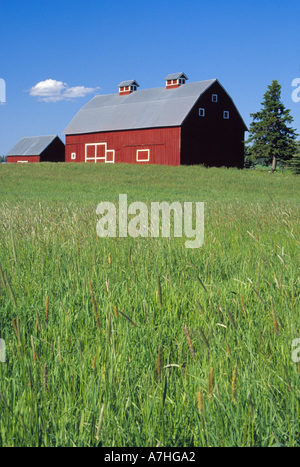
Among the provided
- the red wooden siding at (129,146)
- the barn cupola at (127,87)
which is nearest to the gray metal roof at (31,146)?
the red wooden siding at (129,146)

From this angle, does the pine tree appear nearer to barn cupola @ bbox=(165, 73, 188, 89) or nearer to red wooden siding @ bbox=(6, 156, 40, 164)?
barn cupola @ bbox=(165, 73, 188, 89)

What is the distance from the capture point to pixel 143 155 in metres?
40.5

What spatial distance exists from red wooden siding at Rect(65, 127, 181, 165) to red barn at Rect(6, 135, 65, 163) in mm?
12770

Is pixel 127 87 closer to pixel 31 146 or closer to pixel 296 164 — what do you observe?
pixel 296 164

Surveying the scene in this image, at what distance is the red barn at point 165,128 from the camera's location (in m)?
38.8

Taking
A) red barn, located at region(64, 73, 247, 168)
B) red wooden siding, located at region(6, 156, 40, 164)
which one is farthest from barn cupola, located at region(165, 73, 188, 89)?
red wooden siding, located at region(6, 156, 40, 164)

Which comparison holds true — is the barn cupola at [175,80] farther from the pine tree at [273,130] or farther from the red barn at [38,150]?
the red barn at [38,150]

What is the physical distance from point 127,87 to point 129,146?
28.2ft

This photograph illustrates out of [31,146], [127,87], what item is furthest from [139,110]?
[31,146]

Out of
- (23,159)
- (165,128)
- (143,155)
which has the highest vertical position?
(165,128)

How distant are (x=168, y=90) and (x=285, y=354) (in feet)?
142

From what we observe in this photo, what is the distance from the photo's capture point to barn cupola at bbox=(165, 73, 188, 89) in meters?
42.2

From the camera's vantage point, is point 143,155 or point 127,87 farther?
point 127,87
